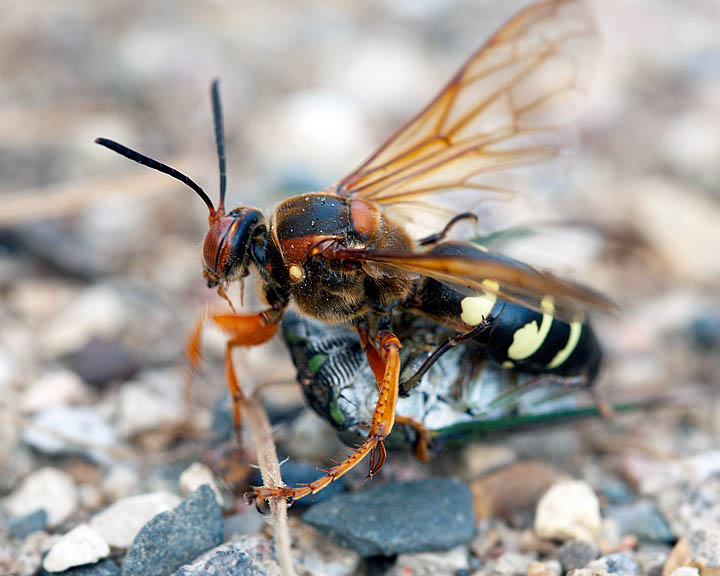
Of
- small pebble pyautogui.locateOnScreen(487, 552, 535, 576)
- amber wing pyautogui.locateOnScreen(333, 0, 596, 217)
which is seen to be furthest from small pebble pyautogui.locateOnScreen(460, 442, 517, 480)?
amber wing pyautogui.locateOnScreen(333, 0, 596, 217)

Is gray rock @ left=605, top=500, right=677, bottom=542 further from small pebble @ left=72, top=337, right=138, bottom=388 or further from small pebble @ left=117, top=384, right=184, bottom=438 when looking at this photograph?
small pebble @ left=72, top=337, right=138, bottom=388

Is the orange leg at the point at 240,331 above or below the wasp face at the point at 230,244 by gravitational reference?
below

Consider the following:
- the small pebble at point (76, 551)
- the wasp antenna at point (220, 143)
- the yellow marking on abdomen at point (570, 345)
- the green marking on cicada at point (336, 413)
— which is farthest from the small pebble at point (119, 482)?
the yellow marking on abdomen at point (570, 345)

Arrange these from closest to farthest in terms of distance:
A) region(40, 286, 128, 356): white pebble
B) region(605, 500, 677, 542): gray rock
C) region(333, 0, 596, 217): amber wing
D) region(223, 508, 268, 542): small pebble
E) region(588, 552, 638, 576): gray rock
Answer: region(588, 552, 638, 576): gray rock → region(223, 508, 268, 542): small pebble → region(605, 500, 677, 542): gray rock → region(333, 0, 596, 217): amber wing → region(40, 286, 128, 356): white pebble

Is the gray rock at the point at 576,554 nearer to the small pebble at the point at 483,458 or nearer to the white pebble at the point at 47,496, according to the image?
the small pebble at the point at 483,458

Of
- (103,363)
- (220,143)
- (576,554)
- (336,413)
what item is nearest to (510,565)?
(576,554)

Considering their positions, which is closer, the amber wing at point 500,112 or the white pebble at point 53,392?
the white pebble at point 53,392

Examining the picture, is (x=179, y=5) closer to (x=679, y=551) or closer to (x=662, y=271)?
(x=662, y=271)

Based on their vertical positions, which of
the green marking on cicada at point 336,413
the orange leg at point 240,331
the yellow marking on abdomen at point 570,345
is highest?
the orange leg at point 240,331

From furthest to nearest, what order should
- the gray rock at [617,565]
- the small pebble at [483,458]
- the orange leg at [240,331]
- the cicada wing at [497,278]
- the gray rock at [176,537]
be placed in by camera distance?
the small pebble at [483,458] < the orange leg at [240,331] < the gray rock at [617,565] < the gray rock at [176,537] < the cicada wing at [497,278]
